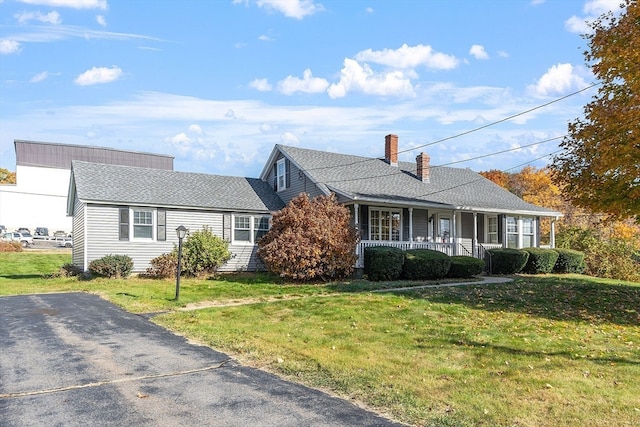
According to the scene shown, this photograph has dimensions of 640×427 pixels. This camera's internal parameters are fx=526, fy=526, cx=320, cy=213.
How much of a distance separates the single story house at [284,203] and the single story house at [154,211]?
1.7 inches

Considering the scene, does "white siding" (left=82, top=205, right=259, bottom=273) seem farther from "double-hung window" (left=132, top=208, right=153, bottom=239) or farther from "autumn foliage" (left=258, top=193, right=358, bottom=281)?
"autumn foliage" (left=258, top=193, right=358, bottom=281)

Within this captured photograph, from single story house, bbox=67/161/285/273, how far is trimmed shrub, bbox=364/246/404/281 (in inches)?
255

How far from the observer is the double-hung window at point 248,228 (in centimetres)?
2469

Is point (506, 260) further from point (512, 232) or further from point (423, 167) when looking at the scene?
point (423, 167)

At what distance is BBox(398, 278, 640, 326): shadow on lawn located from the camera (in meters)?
12.1

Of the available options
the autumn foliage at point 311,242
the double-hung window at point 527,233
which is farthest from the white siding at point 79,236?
the double-hung window at point 527,233

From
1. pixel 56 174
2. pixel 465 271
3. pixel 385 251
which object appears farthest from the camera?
pixel 56 174

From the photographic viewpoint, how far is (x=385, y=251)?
2052 cm

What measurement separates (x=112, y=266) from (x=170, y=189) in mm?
5159

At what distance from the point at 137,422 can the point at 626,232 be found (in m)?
41.6

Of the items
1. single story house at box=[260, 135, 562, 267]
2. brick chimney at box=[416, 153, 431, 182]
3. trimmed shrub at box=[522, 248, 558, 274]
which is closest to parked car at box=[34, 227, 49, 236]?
single story house at box=[260, 135, 562, 267]

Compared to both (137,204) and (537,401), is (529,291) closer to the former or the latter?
(537,401)

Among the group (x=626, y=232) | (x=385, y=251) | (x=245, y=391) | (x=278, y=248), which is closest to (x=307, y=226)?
(x=278, y=248)

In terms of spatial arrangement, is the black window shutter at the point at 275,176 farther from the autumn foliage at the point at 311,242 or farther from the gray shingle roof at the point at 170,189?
the autumn foliage at the point at 311,242
